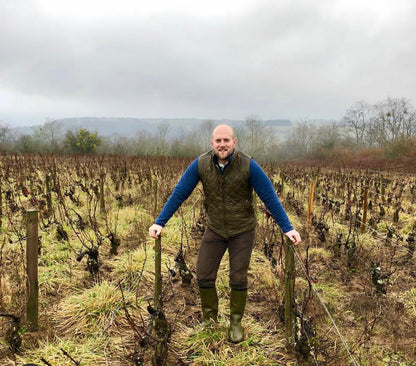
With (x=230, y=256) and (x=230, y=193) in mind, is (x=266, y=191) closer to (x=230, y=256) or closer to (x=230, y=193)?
(x=230, y=193)

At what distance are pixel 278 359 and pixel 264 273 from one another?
55.4 inches

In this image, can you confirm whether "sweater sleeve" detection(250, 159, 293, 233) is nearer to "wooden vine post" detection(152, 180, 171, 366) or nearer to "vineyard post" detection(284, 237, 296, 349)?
"vineyard post" detection(284, 237, 296, 349)

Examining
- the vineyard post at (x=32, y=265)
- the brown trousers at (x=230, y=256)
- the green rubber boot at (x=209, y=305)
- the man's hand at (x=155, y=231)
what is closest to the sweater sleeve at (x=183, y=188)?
the man's hand at (x=155, y=231)

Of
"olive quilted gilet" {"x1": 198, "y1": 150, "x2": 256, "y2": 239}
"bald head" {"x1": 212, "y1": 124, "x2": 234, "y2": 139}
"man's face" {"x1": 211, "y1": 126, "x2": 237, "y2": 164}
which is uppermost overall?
"bald head" {"x1": 212, "y1": 124, "x2": 234, "y2": 139}

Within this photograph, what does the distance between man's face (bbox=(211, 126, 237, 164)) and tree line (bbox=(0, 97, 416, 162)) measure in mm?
21846

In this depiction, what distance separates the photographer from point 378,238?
5.33 metres

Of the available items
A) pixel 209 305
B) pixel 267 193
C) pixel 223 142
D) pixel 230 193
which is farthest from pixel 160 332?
pixel 223 142

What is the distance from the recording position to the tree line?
93.8 ft

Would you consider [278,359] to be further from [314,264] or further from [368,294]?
[314,264]

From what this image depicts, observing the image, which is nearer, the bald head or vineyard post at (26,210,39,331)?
the bald head

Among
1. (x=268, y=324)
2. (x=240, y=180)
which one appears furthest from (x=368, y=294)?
(x=240, y=180)

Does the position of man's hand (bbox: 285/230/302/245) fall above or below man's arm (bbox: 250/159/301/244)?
below

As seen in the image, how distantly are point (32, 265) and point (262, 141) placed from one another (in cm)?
4657

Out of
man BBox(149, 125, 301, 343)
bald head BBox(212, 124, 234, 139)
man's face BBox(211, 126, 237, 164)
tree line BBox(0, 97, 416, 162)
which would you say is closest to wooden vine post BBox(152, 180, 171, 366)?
man BBox(149, 125, 301, 343)
